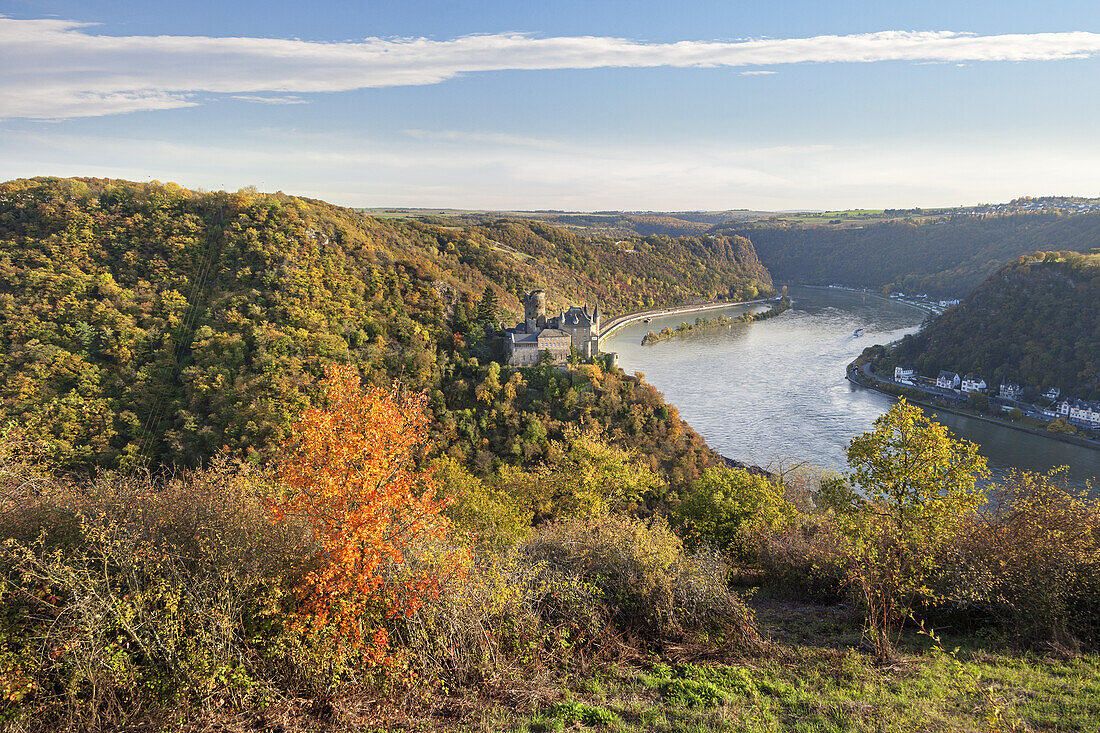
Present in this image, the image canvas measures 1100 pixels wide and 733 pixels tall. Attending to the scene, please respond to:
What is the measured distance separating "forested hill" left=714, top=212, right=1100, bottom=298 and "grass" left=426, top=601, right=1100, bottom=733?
316ft

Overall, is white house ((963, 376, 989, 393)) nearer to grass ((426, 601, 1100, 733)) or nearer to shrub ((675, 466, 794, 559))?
shrub ((675, 466, 794, 559))

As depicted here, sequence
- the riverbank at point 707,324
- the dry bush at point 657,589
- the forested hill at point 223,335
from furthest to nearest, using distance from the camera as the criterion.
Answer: the riverbank at point 707,324
the forested hill at point 223,335
the dry bush at point 657,589

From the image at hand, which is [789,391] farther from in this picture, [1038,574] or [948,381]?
[1038,574]

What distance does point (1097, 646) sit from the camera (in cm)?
675

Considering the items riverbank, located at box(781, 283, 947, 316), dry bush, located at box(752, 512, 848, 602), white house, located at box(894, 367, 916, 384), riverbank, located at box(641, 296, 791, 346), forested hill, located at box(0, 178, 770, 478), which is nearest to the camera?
dry bush, located at box(752, 512, 848, 602)

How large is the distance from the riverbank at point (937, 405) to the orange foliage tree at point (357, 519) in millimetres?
36818

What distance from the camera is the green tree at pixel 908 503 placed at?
7324 millimetres

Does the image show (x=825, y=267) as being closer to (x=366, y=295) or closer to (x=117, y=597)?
(x=366, y=295)

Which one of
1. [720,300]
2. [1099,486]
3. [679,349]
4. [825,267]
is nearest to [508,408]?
[1099,486]

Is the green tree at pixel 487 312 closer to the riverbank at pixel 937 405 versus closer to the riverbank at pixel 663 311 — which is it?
the riverbank at pixel 937 405

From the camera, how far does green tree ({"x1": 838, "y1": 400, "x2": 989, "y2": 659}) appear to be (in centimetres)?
732

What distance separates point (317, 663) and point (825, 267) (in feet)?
490

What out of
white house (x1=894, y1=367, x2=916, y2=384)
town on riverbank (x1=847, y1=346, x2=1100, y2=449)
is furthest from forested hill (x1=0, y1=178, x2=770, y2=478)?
white house (x1=894, y1=367, x2=916, y2=384)

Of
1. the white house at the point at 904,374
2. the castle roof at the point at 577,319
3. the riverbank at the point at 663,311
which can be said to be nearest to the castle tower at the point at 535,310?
the castle roof at the point at 577,319
